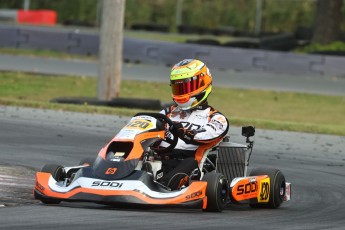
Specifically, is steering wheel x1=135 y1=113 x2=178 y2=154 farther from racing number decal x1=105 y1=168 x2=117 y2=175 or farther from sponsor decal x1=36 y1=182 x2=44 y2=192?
sponsor decal x1=36 y1=182 x2=44 y2=192

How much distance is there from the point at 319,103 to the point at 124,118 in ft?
20.5

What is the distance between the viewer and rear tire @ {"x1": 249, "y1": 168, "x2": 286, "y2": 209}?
29.3 feet

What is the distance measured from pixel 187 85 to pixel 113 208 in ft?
4.66

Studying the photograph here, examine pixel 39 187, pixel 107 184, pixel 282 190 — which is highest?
pixel 107 184

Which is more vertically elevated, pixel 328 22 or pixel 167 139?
pixel 167 139

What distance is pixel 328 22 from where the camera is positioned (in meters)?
29.1

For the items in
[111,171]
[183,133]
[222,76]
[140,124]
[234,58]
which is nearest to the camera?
[111,171]

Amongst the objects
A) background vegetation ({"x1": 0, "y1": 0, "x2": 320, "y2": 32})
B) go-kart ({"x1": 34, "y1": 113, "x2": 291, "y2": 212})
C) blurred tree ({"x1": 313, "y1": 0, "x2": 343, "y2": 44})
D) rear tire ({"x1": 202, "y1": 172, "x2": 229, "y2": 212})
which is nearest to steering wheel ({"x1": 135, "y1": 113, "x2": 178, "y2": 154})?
go-kart ({"x1": 34, "y1": 113, "x2": 291, "y2": 212})

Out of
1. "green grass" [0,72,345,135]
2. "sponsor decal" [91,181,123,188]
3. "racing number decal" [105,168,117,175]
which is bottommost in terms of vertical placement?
"green grass" [0,72,345,135]

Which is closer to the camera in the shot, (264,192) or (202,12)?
(264,192)

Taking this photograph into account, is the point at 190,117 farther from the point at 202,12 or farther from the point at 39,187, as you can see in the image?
the point at 202,12

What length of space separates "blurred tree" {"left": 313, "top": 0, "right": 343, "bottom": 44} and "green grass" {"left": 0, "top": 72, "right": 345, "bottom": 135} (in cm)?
728

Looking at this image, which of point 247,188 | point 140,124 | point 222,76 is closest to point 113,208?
point 140,124

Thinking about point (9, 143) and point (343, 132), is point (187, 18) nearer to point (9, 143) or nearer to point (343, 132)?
point (343, 132)
